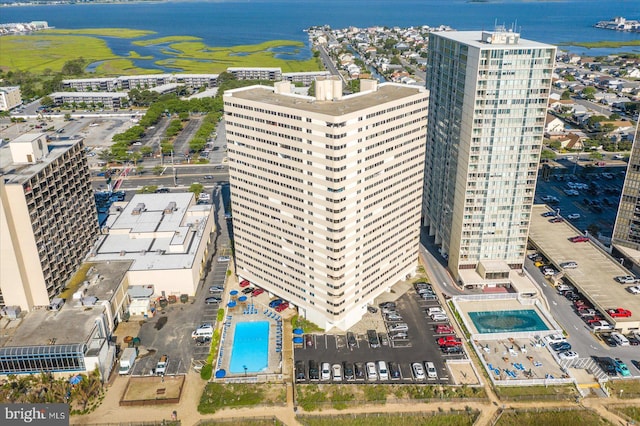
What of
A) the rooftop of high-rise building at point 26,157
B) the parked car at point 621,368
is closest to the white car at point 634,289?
the parked car at point 621,368

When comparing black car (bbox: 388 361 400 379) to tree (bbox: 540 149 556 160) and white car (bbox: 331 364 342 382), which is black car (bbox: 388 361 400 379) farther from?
tree (bbox: 540 149 556 160)

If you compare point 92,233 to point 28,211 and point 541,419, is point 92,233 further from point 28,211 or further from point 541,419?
point 541,419

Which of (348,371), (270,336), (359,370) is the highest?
(348,371)

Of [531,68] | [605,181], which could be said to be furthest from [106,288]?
[605,181]

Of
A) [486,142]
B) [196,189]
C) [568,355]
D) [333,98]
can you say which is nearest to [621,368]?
[568,355]

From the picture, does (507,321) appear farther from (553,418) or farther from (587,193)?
(587,193)

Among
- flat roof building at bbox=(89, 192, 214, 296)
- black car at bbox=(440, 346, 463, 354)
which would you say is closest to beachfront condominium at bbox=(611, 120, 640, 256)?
black car at bbox=(440, 346, 463, 354)
